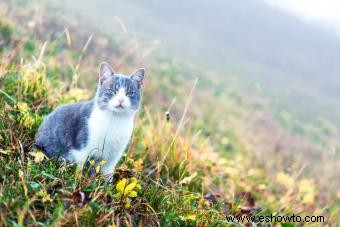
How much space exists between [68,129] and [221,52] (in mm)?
21057

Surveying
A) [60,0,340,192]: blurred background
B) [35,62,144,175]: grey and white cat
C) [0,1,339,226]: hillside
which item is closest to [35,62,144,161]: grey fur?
[35,62,144,175]: grey and white cat

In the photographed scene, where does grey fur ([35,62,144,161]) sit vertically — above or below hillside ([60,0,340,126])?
above

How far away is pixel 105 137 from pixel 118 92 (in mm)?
435

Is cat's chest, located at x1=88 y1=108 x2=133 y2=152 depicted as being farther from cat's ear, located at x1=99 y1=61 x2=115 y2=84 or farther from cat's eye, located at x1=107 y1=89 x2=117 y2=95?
cat's ear, located at x1=99 y1=61 x2=115 y2=84

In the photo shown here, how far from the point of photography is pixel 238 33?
30.1m

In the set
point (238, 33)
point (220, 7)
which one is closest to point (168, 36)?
point (238, 33)

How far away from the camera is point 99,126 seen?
13.1 ft

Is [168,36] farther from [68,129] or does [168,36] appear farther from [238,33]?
[68,129]

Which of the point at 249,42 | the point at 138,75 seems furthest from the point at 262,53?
the point at 138,75

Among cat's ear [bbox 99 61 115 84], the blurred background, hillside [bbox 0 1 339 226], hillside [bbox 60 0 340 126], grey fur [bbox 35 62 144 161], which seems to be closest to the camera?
hillside [bbox 0 1 339 226]

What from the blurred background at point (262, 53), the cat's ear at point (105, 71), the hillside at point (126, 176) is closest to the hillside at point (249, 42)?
the blurred background at point (262, 53)

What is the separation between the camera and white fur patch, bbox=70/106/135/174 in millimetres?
3996

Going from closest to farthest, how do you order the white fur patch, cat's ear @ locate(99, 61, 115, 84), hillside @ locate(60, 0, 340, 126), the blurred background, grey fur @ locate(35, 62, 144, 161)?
the white fur patch, grey fur @ locate(35, 62, 144, 161), cat's ear @ locate(99, 61, 115, 84), the blurred background, hillside @ locate(60, 0, 340, 126)

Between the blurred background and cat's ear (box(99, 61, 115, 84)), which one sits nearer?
cat's ear (box(99, 61, 115, 84))
